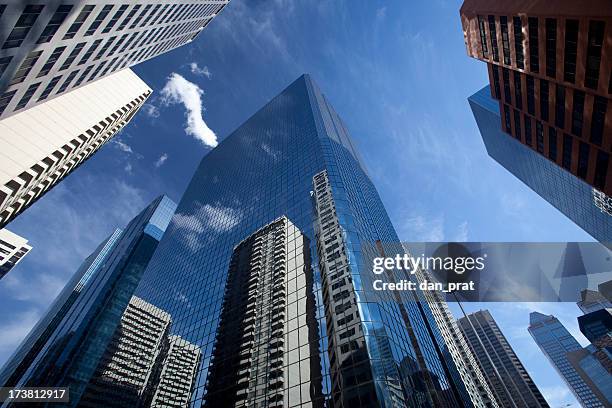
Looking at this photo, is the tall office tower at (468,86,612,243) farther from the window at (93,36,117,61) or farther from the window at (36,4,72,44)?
the window at (36,4,72,44)

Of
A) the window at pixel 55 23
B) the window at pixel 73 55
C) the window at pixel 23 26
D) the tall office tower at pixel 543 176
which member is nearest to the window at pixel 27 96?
the window at pixel 73 55

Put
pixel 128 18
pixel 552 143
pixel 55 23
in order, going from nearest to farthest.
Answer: pixel 55 23 → pixel 128 18 → pixel 552 143

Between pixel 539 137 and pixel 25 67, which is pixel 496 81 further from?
pixel 25 67

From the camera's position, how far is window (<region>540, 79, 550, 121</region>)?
5172 cm

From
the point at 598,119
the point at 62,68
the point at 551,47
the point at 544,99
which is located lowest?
the point at 598,119

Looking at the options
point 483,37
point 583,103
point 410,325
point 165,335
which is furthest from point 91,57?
point 583,103

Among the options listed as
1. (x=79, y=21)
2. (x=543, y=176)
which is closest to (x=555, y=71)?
(x=79, y=21)

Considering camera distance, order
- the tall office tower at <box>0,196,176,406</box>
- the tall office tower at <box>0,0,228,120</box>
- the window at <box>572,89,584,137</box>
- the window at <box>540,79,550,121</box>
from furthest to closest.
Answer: the tall office tower at <box>0,196,176,406</box> < the window at <box>540,79,550,121</box> < the window at <box>572,89,584,137</box> < the tall office tower at <box>0,0,228,120</box>

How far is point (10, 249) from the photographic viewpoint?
329 ft

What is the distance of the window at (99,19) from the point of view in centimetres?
3869

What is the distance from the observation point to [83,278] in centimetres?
18825

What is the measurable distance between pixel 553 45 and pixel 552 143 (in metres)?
21.0

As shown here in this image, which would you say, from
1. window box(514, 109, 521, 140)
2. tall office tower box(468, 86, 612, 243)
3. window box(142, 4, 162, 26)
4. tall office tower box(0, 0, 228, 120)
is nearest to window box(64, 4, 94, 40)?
tall office tower box(0, 0, 228, 120)

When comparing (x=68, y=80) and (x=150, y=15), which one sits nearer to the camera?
(x=68, y=80)
